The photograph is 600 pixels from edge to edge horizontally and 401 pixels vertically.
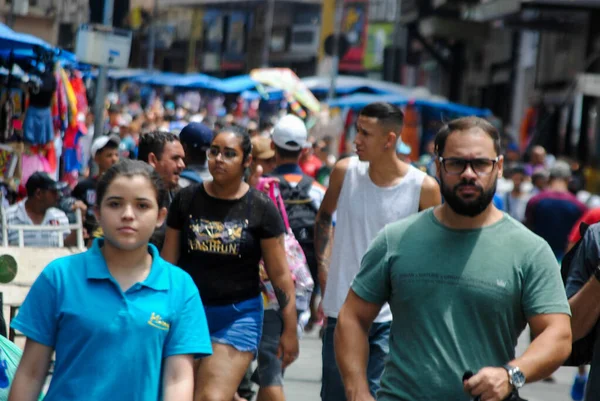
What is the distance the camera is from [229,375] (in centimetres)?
663

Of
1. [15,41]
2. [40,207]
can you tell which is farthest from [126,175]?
[15,41]

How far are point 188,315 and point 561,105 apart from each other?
80.0 feet

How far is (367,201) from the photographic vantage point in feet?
22.9

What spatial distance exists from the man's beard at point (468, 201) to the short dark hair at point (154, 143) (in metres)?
3.44

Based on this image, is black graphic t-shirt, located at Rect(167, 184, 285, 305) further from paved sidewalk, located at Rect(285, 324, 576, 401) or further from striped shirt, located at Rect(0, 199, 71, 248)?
paved sidewalk, located at Rect(285, 324, 576, 401)

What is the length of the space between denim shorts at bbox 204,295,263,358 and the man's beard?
8.42ft

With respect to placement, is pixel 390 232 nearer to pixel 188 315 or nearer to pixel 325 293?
pixel 188 315

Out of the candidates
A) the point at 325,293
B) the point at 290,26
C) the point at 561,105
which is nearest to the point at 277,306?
the point at 325,293

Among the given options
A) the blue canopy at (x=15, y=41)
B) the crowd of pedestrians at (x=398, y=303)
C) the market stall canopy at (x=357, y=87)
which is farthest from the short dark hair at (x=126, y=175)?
the market stall canopy at (x=357, y=87)

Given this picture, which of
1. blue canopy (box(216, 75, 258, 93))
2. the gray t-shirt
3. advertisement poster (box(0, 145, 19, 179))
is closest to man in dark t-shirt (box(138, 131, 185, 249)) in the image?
the gray t-shirt

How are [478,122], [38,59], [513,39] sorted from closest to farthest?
[478,122]
[38,59]
[513,39]

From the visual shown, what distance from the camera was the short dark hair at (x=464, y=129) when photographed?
4434 mm


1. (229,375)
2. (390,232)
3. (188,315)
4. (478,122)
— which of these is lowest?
(229,375)

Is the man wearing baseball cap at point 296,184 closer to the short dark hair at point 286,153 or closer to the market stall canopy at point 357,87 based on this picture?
the short dark hair at point 286,153
